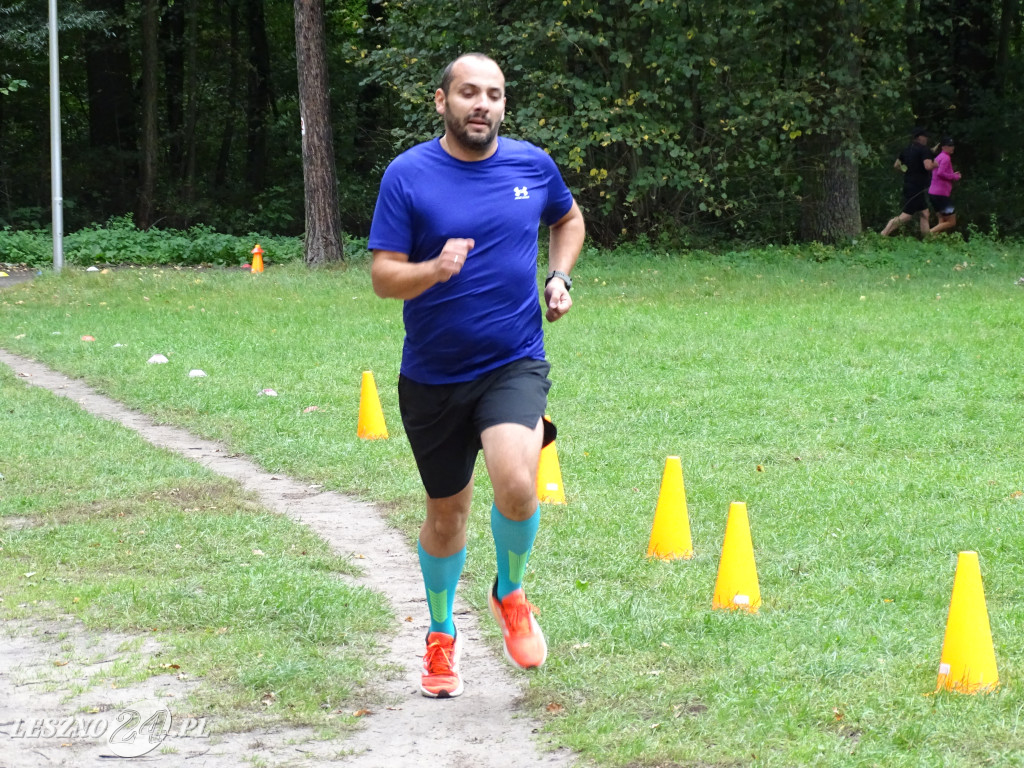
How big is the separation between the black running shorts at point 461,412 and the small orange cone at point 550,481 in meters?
2.53

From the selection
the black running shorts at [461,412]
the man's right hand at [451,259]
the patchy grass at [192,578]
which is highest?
the man's right hand at [451,259]

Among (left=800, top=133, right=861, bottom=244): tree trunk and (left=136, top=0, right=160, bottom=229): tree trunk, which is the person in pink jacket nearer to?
(left=800, top=133, right=861, bottom=244): tree trunk

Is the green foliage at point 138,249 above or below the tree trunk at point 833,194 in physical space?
below

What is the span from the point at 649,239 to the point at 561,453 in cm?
1583

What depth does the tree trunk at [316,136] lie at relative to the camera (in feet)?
70.8

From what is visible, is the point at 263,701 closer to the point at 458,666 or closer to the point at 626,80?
the point at 458,666

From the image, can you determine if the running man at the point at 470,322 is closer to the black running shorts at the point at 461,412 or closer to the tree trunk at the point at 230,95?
the black running shorts at the point at 461,412

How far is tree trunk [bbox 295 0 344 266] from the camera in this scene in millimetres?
21594

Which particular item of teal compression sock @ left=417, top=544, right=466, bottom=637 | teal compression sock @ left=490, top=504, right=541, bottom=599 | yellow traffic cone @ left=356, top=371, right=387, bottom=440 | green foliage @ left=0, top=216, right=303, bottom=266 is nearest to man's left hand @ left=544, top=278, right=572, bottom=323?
teal compression sock @ left=490, top=504, right=541, bottom=599

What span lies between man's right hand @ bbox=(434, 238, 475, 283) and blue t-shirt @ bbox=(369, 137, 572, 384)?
20cm

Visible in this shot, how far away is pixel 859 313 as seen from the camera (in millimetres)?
14477

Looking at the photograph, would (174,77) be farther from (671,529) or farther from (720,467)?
(671,529)

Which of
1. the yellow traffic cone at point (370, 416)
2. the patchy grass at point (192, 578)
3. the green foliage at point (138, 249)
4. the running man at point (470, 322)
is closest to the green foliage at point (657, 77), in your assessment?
the green foliage at point (138, 249)

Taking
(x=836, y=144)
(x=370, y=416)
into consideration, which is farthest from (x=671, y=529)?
(x=836, y=144)
